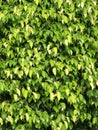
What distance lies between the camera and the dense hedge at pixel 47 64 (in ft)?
13.8

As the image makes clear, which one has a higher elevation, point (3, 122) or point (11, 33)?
point (11, 33)

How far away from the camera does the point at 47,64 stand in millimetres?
4254

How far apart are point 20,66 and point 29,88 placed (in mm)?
260

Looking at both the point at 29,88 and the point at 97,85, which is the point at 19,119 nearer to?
the point at 29,88

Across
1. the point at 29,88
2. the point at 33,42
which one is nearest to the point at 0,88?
the point at 29,88

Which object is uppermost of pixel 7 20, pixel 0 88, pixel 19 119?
pixel 7 20

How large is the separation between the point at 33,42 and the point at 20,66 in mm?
A: 318

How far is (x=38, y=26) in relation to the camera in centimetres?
432

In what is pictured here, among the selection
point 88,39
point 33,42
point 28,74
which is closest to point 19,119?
point 28,74

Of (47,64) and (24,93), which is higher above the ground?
(47,64)

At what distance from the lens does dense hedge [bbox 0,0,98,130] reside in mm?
4215

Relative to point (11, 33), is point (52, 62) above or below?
below

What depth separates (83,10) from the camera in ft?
14.6

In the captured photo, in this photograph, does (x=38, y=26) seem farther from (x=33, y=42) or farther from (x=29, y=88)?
(x=29, y=88)
